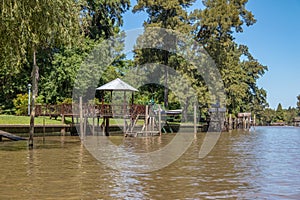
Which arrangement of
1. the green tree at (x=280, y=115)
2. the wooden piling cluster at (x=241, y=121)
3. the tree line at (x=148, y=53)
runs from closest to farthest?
the tree line at (x=148, y=53), the wooden piling cluster at (x=241, y=121), the green tree at (x=280, y=115)

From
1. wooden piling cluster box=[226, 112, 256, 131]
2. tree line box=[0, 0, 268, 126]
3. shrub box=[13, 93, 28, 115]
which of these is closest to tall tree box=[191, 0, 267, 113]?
tree line box=[0, 0, 268, 126]

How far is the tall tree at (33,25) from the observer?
572 inches

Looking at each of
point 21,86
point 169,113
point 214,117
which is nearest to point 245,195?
point 169,113

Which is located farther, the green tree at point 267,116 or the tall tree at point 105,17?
the green tree at point 267,116

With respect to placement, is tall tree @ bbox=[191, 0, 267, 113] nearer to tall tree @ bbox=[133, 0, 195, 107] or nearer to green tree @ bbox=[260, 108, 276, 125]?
tall tree @ bbox=[133, 0, 195, 107]

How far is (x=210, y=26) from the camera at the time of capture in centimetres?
4488

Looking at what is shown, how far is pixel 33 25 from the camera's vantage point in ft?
51.3

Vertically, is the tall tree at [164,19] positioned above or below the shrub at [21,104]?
above

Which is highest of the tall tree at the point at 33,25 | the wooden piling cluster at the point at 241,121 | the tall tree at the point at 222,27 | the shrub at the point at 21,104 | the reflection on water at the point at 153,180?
the tall tree at the point at 222,27

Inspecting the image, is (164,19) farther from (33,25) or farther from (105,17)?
(33,25)

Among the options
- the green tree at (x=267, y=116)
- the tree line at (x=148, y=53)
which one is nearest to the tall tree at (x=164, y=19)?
the tree line at (x=148, y=53)

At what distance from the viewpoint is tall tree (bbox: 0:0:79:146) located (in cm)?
1454

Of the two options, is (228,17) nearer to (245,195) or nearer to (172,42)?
(172,42)

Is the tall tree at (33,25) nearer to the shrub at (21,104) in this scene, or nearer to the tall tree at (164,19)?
the shrub at (21,104)
